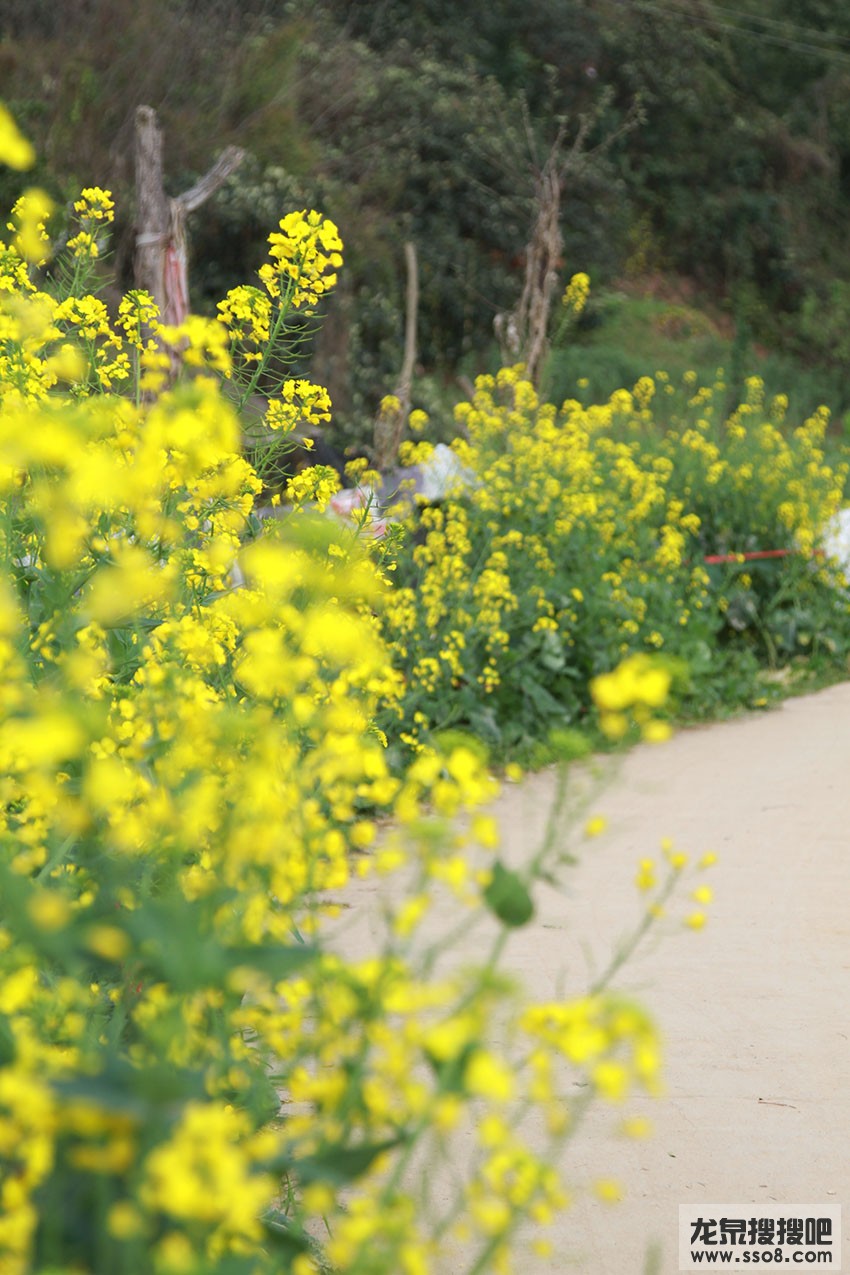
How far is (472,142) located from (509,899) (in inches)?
623

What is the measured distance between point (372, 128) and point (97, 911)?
1557cm

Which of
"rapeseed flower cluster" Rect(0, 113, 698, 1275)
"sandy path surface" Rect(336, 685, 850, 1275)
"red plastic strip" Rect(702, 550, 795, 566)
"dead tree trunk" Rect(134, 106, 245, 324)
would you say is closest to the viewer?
"rapeseed flower cluster" Rect(0, 113, 698, 1275)

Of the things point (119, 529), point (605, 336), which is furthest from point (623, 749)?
point (605, 336)

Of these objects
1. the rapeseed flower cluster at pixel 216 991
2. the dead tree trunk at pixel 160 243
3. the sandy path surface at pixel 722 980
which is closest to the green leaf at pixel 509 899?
the rapeseed flower cluster at pixel 216 991

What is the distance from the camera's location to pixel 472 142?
15.9 meters

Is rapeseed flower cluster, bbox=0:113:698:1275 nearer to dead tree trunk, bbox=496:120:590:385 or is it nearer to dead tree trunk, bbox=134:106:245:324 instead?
dead tree trunk, bbox=134:106:245:324

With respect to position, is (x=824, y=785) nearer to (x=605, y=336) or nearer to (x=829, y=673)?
(x=829, y=673)

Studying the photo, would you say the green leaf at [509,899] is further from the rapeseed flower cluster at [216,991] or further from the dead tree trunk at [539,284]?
the dead tree trunk at [539,284]

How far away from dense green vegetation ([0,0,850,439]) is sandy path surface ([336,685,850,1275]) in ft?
20.8

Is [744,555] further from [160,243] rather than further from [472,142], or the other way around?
[472,142]

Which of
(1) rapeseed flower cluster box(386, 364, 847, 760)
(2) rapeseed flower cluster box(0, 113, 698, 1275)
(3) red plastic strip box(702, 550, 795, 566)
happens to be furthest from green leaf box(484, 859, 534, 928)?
(3) red plastic strip box(702, 550, 795, 566)

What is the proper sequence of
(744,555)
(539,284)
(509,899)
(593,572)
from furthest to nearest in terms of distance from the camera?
(539,284) < (744,555) < (593,572) < (509,899)

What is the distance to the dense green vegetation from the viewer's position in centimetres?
1232

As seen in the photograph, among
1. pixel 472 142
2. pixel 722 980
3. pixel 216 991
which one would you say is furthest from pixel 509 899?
pixel 472 142
